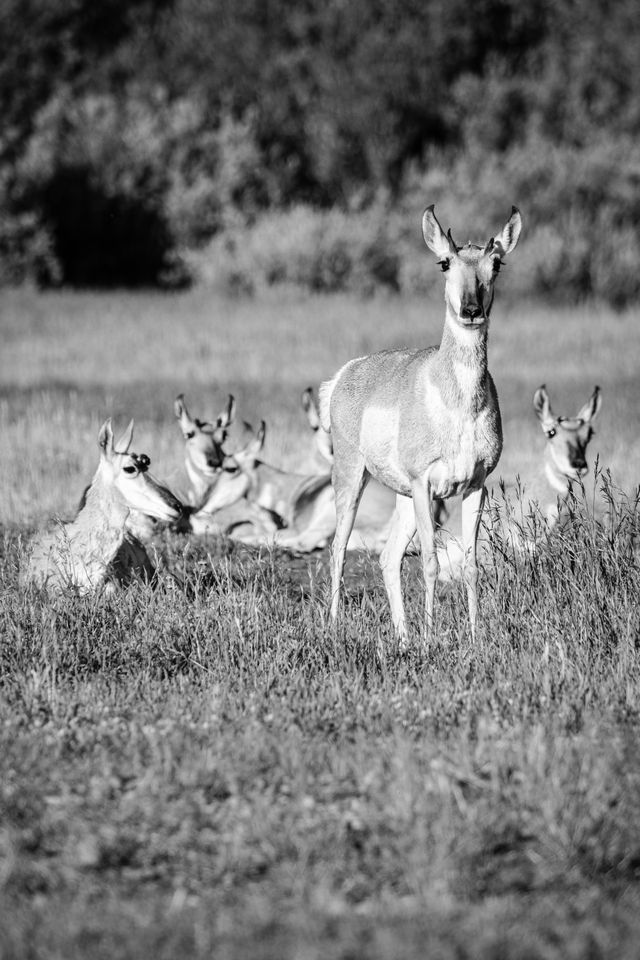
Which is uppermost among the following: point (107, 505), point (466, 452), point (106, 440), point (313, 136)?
point (313, 136)

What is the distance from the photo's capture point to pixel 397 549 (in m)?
8.27

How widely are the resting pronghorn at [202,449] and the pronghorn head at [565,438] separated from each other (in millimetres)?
2994

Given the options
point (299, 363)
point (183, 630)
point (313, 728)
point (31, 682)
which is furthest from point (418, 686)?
point (299, 363)

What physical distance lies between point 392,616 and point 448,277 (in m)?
1.91

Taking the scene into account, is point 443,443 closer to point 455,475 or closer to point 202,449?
point 455,475

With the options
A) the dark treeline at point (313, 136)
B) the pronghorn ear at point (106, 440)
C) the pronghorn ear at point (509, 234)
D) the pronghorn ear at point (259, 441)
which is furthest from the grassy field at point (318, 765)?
the dark treeline at point (313, 136)

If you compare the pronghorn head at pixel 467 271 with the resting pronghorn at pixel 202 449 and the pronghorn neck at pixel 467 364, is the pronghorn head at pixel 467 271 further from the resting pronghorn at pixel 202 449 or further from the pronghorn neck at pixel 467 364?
the resting pronghorn at pixel 202 449

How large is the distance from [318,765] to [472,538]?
8.09 ft

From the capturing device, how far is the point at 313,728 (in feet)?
19.5

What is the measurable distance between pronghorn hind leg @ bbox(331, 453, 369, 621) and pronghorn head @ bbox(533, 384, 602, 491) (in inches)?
112

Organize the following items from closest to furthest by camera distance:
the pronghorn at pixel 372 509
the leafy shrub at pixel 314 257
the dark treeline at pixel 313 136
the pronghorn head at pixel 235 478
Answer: the pronghorn at pixel 372 509 → the pronghorn head at pixel 235 478 → the leafy shrub at pixel 314 257 → the dark treeline at pixel 313 136

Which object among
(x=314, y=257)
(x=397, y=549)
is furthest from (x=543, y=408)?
(x=314, y=257)

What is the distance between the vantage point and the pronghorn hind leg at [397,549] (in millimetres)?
7977

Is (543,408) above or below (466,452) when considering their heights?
above
